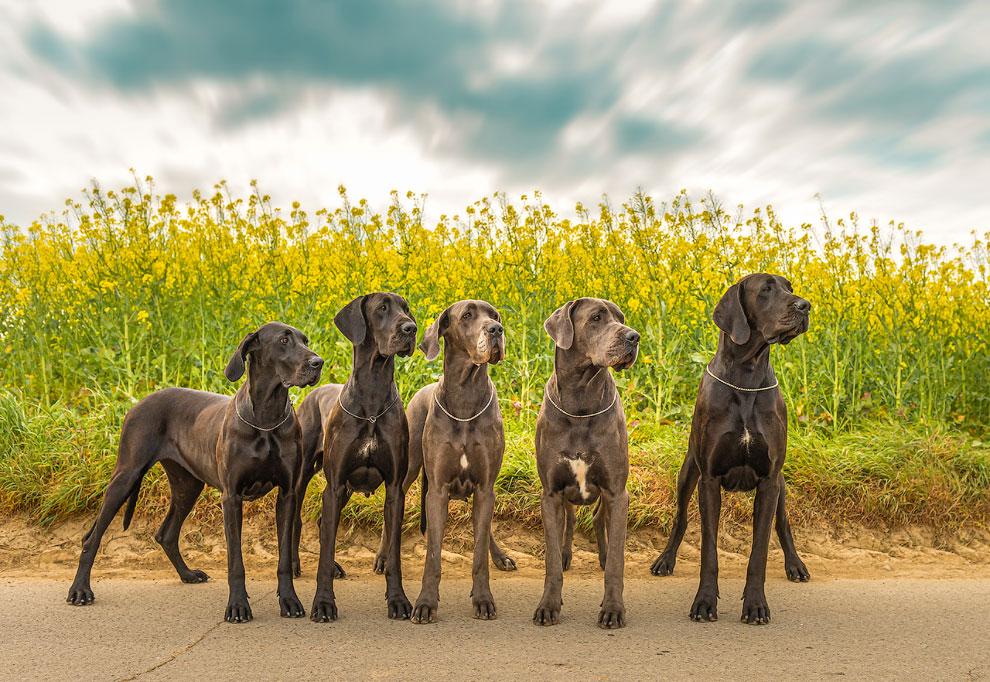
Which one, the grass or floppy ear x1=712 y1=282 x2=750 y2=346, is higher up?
floppy ear x1=712 y1=282 x2=750 y2=346

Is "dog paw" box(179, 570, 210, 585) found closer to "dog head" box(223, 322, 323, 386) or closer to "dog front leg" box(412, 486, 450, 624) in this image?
"dog head" box(223, 322, 323, 386)

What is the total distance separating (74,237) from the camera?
8.65 meters

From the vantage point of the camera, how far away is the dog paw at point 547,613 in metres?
4.00

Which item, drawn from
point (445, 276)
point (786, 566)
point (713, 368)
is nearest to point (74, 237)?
point (445, 276)

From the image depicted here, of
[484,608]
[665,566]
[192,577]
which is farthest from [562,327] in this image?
[192,577]

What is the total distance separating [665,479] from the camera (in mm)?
5984

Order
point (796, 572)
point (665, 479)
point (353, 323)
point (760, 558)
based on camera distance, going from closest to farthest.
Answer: point (760, 558) → point (353, 323) → point (796, 572) → point (665, 479)

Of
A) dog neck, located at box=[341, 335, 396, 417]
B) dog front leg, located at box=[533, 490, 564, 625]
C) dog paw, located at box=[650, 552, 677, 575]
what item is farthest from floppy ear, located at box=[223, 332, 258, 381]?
dog paw, located at box=[650, 552, 677, 575]

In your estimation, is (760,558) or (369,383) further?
(369,383)

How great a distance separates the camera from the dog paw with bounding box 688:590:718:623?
408 cm

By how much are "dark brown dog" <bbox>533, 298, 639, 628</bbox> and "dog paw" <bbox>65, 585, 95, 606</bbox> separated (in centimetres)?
286

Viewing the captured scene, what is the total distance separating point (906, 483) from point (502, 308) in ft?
13.7

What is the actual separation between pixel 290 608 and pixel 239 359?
1.48 metres

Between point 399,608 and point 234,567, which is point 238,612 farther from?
point 399,608
